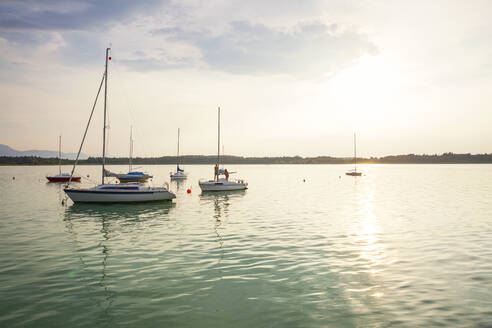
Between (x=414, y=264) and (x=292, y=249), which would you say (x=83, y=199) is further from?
(x=414, y=264)

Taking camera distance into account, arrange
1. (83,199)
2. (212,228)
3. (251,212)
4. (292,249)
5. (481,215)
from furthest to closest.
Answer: (83,199)
(251,212)
(481,215)
(212,228)
(292,249)

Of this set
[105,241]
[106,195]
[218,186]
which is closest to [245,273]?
[105,241]

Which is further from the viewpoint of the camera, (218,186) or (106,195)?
(218,186)

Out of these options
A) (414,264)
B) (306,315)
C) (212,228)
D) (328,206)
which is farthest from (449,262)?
(328,206)

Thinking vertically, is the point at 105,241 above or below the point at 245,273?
below

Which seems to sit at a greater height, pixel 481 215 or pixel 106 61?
pixel 106 61

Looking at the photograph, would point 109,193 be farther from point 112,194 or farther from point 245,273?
point 245,273

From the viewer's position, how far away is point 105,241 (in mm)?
18578

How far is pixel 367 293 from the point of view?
1078cm

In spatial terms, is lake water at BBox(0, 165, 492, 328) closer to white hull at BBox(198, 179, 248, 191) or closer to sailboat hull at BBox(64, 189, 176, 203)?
sailboat hull at BBox(64, 189, 176, 203)

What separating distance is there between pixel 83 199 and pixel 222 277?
2694 centimetres

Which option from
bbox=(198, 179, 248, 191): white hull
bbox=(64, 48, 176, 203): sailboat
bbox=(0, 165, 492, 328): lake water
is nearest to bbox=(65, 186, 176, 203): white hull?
bbox=(64, 48, 176, 203): sailboat

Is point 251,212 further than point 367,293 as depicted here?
Yes

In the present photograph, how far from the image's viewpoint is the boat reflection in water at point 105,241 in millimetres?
10617
